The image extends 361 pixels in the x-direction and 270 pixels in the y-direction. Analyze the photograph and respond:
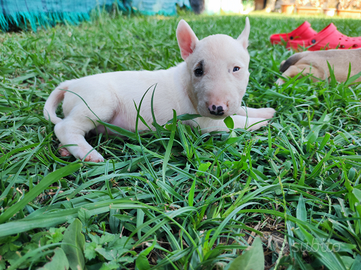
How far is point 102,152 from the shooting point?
170cm

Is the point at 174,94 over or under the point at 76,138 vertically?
over

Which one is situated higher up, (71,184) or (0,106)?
(0,106)

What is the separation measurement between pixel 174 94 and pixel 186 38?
44 centimetres

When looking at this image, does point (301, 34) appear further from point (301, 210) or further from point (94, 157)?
point (94, 157)

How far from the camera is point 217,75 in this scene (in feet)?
5.13

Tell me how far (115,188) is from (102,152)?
0.50 meters

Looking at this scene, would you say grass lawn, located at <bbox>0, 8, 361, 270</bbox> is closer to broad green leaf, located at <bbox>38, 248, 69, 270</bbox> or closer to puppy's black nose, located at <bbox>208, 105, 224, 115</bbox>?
broad green leaf, located at <bbox>38, 248, 69, 270</bbox>

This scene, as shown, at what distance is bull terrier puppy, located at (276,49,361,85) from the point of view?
101 inches

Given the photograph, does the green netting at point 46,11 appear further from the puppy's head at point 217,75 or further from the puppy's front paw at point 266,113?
the puppy's front paw at point 266,113

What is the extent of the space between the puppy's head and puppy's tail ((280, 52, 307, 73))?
4.70 feet

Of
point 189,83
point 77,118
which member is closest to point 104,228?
point 77,118

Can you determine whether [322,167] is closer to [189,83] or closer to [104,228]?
[189,83]

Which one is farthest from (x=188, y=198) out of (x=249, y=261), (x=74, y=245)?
(x=74, y=245)

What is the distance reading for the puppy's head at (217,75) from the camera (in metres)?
1.51
